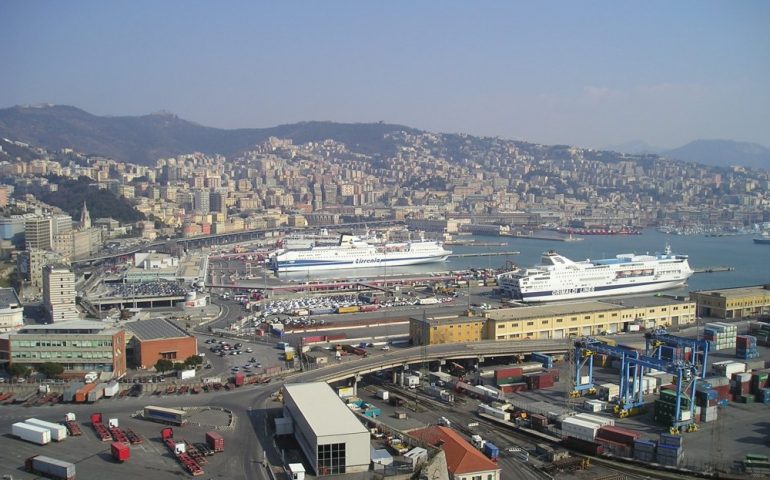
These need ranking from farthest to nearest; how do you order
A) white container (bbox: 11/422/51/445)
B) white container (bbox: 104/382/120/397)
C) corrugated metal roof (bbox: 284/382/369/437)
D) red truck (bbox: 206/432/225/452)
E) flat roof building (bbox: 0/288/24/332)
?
flat roof building (bbox: 0/288/24/332)
white container (bbox: 104/382/120/397)
white container (bbox: 11/422/51/445)
red truck (bbox: 206/432/225/452)
corrugated metal roof (bbox: 284/382/369/437)

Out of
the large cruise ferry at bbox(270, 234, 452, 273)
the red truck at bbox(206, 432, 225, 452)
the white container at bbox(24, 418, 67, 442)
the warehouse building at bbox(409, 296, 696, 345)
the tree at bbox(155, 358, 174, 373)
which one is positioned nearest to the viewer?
the red truck at bbox(206, 432, 225, 452)

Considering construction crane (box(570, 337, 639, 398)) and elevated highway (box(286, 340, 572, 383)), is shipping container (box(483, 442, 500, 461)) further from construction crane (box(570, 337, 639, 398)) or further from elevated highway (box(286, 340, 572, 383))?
elevated highway (box(286, 340, 572, 383))

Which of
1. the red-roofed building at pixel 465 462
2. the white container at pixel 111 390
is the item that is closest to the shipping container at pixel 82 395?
the white container at pixel 111 390

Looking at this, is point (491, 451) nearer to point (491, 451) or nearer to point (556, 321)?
point (491, 451)

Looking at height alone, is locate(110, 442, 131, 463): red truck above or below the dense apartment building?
below

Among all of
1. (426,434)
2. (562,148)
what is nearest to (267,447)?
(426,434)

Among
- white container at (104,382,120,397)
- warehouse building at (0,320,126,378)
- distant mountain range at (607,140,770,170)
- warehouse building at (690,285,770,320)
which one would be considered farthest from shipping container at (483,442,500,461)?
distant mountain range at (607,140,770,170)

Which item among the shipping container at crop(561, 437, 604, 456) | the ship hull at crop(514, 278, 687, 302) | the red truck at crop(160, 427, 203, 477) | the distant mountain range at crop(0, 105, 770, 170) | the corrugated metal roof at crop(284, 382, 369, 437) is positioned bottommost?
the shipping container at crop(561, 437, 604, 456)
